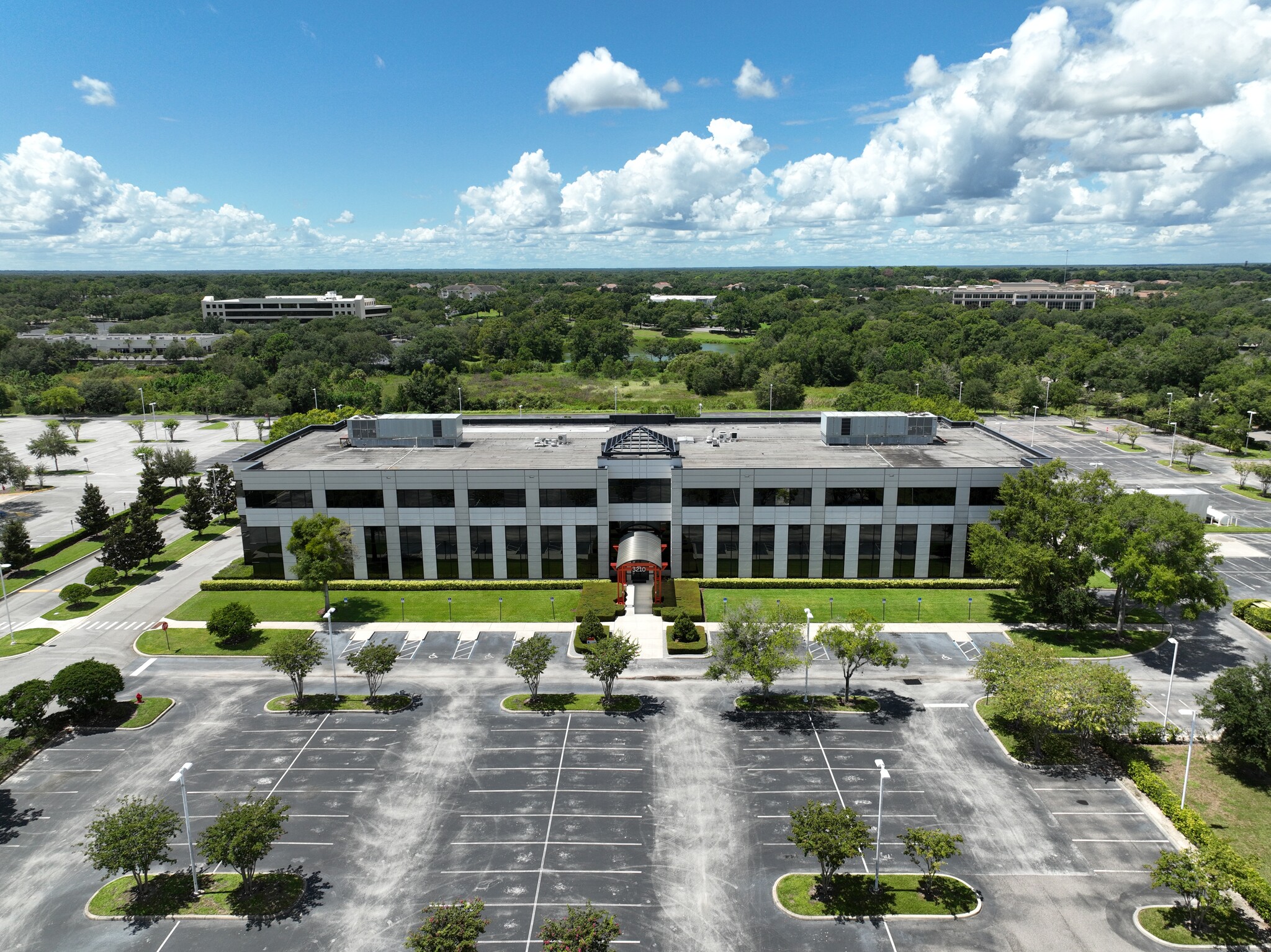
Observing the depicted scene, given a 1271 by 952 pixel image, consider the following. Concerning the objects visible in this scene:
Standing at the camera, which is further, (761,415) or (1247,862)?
(761,415)

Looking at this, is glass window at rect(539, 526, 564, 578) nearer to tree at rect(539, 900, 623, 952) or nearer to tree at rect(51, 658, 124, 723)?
tree at rect(51, 658, 124, 723)

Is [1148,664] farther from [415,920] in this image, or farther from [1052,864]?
[415,920]

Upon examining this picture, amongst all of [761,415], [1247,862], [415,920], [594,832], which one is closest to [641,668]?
[594,832]

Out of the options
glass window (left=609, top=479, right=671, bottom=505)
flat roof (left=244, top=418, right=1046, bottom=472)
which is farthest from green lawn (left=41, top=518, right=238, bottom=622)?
glass window (left=609, top=479, right=671, bottom=505)

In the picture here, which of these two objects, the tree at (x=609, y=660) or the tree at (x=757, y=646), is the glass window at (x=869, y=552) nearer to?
the tree at (x=757, y=646)

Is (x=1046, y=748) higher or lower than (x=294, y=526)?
lower

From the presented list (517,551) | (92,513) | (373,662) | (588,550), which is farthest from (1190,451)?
(92,513)

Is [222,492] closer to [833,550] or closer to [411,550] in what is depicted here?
[411,550]
